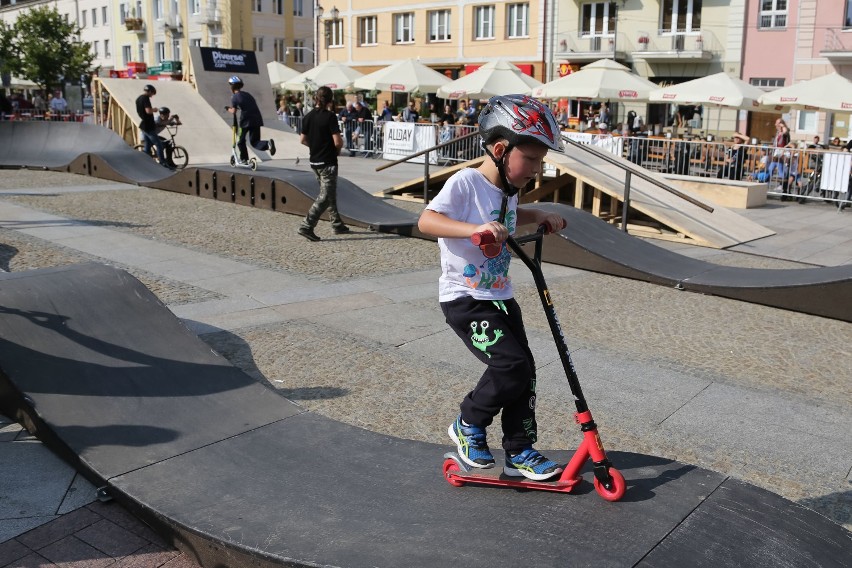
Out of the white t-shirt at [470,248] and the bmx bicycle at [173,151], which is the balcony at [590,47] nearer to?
the bmx bicycle at [173,151]

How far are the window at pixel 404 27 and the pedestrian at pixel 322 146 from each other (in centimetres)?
3885

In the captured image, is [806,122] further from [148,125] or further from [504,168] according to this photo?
[504,168]

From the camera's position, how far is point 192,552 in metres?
3.39

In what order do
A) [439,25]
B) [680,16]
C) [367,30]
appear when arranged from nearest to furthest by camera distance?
[680,16]
[439,25]
[367,30]

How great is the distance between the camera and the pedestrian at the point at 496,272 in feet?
10.9

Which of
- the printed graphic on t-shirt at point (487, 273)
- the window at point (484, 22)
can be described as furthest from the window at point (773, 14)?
the printed graphic on t-shirt at point (487, 273)

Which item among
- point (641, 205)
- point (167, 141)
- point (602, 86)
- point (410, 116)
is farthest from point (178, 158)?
point (641, 205)

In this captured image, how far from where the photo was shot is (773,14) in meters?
34.4

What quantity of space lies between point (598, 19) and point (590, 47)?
1.48 m

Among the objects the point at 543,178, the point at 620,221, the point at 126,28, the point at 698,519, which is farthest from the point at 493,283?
the point at 126,28

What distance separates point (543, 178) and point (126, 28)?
2488 inches

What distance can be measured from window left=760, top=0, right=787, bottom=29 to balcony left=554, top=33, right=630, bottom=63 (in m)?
6.60

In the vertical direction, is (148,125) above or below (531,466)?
above

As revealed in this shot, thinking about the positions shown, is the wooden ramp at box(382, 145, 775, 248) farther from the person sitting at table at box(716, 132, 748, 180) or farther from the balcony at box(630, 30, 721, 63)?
the balcony at box(630, 30, 721, 63)
